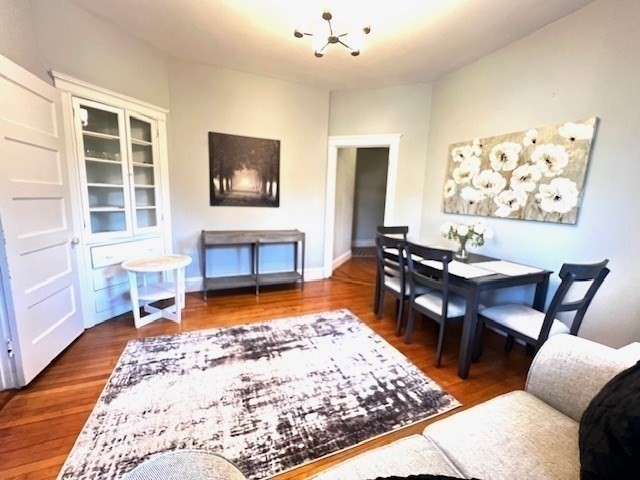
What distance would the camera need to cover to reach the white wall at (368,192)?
22.0 feet

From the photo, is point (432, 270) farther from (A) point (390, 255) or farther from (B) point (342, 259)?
(B) point (342, 259)

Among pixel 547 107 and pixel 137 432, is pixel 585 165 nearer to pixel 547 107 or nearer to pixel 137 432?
pixel 547 107

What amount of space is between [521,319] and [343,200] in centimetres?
363

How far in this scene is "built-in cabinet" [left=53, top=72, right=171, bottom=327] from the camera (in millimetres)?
2459

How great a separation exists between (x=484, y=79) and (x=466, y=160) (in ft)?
2.68

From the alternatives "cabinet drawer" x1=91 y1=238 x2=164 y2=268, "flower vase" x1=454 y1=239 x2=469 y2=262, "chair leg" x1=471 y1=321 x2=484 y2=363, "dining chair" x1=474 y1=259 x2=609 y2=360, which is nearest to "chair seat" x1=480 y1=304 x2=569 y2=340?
"dining chair" x1=474 y1=259 x2=609 y2=360

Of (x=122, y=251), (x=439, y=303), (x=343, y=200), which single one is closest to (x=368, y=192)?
(x=343, y=200)

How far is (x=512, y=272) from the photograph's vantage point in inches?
85.5

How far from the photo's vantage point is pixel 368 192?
6.80m

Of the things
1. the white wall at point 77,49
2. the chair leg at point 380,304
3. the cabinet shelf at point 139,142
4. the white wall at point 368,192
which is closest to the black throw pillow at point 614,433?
the chair leg at point 380,304

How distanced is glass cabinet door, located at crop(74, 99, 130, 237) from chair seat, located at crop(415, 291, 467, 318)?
9.87 ft

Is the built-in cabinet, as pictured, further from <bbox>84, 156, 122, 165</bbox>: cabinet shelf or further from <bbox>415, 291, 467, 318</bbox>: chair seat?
<bbox>415, 291, 467, 318</bbox>: chair seat

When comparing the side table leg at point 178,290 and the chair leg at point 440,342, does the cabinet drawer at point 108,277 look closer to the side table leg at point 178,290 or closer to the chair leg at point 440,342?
the side table leg at point 178,290

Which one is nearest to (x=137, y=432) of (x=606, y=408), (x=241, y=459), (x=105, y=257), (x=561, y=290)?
(x=241, y=459)
